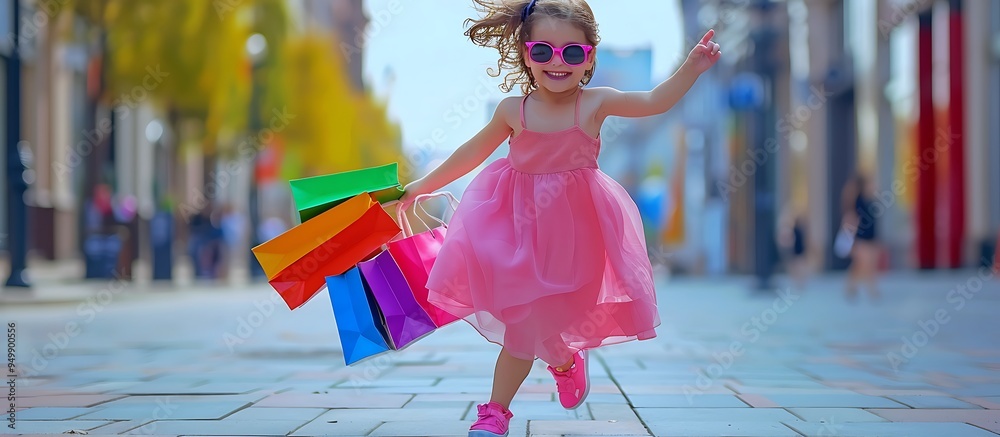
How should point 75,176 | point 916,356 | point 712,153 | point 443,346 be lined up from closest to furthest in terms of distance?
point 916,356
point 443,346
point 75,176
point 712,153

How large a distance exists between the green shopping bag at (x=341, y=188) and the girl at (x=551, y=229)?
330 millimetres

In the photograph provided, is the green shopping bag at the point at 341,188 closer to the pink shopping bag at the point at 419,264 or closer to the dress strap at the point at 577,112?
the pink shopping bag at the point at 419,264

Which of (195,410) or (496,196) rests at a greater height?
(496,196)

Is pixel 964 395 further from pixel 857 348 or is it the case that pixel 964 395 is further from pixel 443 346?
pixel 443 346

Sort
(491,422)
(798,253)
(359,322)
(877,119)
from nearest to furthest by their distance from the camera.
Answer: (491,422) < (359,322) < (798,253) < (877,119)

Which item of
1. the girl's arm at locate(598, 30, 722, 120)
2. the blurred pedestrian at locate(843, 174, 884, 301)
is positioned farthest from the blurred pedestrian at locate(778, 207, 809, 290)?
the girl's arm at locate(598, 30, 722, 120)

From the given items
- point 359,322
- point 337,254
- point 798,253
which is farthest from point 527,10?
point 798,253

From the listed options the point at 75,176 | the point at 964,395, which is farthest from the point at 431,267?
the point at 75,176

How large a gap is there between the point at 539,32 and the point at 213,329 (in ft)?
21.1

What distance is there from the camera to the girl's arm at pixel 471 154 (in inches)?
149

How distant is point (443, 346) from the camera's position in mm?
7559

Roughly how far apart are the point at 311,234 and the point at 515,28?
38.4 inches

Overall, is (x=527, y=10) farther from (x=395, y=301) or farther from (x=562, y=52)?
(x=395, y=301)

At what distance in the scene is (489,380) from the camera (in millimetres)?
5352
